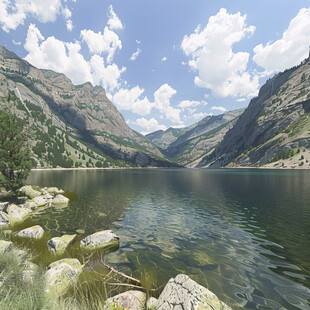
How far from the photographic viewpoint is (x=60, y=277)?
8.92 m

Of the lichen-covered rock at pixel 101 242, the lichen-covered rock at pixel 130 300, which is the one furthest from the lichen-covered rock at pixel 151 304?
the lichen-covered rock at pixel 101 242

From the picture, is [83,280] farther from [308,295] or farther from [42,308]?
[308,295]

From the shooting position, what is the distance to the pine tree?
27.5 meters

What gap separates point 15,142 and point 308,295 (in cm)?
3916

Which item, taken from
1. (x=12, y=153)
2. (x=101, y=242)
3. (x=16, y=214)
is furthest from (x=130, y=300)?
(x=12, y=153)

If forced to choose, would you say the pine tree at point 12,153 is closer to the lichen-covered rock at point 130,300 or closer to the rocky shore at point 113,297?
the rocky shore at point 113,297

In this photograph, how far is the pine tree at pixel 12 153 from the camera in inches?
Result: 1083

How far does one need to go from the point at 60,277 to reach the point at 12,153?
95.4ft

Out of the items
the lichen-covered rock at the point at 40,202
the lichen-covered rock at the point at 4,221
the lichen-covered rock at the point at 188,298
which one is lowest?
the lichen-covered rock at the point at 40,202

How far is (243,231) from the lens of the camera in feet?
59.0

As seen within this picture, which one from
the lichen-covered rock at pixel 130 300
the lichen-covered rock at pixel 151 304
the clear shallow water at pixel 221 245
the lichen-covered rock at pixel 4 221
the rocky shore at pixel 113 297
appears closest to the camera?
the rocky shore at pixel 113 297

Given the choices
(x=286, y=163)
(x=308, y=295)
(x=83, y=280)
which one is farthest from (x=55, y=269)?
(x=286, y=163)

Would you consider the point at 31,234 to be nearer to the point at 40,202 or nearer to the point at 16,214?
the point at 16,214

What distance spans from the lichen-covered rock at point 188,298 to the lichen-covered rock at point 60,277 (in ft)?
17.2
